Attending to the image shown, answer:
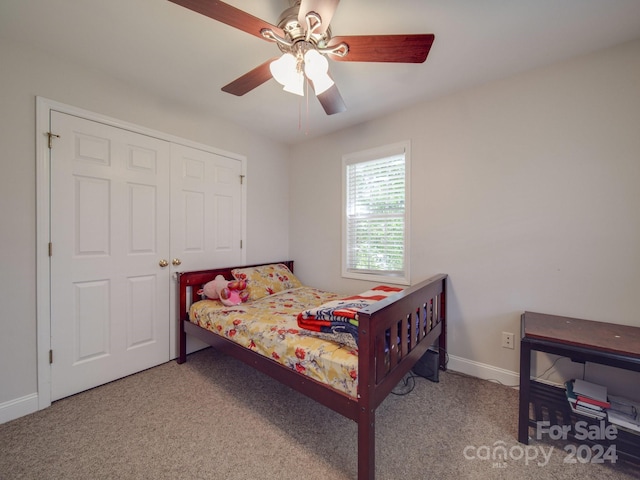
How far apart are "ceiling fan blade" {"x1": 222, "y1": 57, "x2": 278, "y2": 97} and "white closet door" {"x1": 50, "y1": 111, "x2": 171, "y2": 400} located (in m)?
1.08

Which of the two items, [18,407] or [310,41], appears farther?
[18,407]

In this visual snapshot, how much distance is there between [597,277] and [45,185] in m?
3.68

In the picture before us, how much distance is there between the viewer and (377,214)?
2.65 meters

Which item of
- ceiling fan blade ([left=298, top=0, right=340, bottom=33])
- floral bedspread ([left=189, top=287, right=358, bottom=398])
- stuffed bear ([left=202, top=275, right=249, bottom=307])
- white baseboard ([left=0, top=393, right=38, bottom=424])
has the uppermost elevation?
ceiling fan blade ([left=298, top=0, right=340, bottom=33])

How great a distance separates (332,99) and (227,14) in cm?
76

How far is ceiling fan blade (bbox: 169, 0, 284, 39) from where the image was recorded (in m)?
1.05

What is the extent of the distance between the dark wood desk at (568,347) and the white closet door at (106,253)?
8.82 feet

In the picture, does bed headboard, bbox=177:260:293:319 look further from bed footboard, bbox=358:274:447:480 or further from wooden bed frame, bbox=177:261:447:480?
bed footboard, bbox=358:274:447:480

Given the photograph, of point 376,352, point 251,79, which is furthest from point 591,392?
point 251,79

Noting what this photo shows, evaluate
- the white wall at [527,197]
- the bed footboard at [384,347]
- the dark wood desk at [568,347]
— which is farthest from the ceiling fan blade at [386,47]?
the dark wood desk at [568,347]

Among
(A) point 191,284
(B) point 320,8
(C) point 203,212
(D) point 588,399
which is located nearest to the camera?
(B) point 320,8

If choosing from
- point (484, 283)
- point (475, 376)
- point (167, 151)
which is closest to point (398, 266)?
point (484, 283)

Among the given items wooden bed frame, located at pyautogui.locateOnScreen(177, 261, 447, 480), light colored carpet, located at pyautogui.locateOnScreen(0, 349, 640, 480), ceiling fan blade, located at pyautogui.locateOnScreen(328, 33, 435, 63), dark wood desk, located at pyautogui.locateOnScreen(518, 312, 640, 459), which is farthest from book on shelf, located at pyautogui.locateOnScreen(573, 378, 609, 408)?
ceiling fan blade, located at pyautogui.locateOnScreen(328, 33, 435, 63)

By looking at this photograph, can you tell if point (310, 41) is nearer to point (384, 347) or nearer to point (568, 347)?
point (384, 347)
